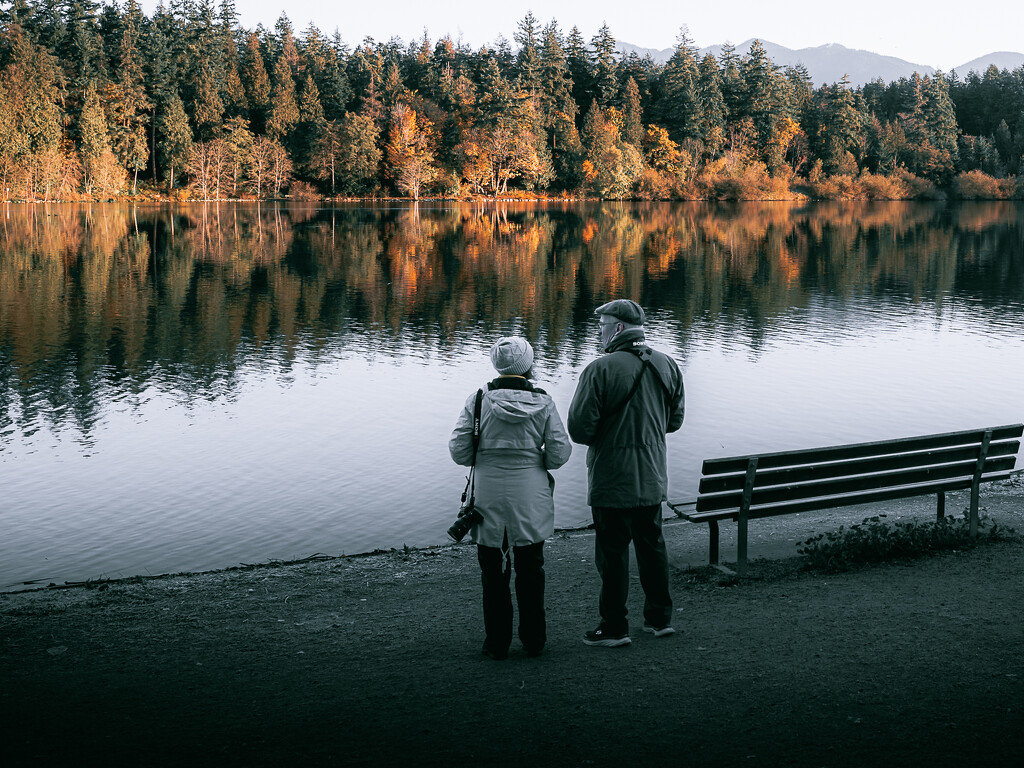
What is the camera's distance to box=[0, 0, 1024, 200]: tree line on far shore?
306 feet

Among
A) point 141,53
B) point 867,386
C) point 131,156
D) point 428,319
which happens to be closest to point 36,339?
point 428,319

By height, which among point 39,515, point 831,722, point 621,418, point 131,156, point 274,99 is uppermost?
point 274,99

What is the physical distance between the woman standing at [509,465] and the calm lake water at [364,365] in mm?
4661

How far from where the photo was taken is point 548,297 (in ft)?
110

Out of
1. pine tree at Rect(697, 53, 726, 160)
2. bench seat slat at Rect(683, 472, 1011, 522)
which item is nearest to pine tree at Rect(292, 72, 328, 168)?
pine tree at Rect(697, 53, 726, 160)

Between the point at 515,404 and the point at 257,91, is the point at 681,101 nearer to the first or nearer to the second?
the point at 257,91

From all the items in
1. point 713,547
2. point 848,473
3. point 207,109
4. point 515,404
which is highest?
point 207,109

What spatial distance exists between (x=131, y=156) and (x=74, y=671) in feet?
317

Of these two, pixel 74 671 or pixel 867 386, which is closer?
pixel 74 671

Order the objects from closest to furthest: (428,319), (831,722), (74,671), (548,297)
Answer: (831,722)
(74,671)
(428,319)
(548,297)

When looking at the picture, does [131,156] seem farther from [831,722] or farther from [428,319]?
[831,722]

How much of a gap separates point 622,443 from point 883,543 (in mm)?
3164

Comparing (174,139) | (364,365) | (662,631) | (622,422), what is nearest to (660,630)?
(662,631)

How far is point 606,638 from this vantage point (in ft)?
19.8
